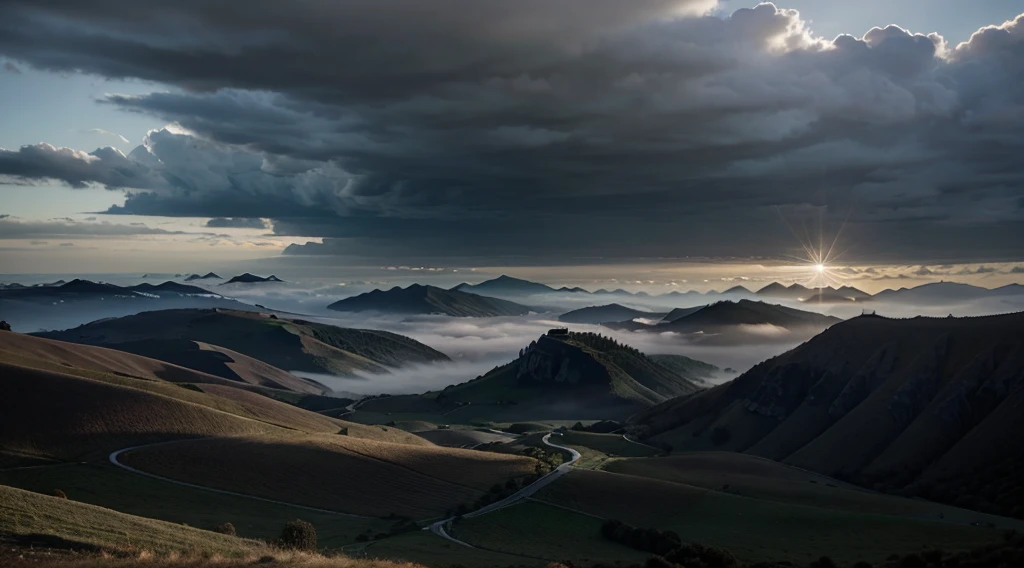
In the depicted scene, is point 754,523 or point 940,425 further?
point 940,425

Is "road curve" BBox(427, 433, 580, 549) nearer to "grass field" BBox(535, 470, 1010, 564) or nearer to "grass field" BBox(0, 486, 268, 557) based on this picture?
"grass field" BBox(535, 470, 1010, 564)

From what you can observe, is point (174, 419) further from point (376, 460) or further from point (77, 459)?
point (376, 460)

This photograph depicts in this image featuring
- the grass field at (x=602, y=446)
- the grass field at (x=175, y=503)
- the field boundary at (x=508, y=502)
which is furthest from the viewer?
the grass field at (x=602, y=446)

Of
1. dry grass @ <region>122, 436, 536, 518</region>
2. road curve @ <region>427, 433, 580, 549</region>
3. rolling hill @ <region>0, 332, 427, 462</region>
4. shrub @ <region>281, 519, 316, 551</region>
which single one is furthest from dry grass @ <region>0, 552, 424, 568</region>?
rolling hill @ <region>0, 332, 427, 462</region>

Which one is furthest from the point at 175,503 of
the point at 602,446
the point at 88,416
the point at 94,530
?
the point at 602,446

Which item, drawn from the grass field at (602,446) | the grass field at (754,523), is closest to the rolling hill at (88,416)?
the grass field at (754,523)

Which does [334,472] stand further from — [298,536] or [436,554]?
[298,536]

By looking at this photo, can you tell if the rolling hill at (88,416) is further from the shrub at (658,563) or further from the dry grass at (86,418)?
the shrub at (658,563)
